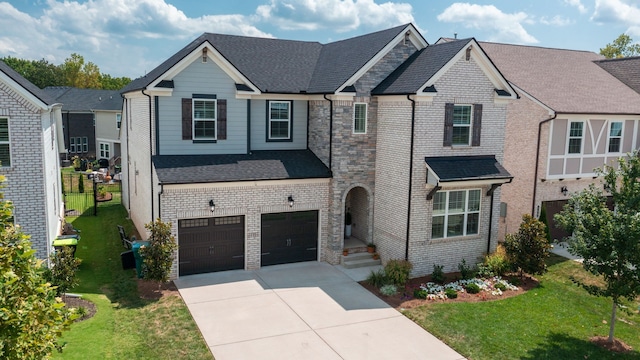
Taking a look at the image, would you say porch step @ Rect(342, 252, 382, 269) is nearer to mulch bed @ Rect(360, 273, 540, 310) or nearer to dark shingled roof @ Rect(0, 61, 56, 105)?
mulch bed @ Rect(360, 273, 540, 310)

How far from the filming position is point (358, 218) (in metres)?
22.0

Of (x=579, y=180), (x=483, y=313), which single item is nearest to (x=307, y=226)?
(x=483, y=313)

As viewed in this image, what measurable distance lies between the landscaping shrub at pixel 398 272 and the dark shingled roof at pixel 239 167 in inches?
169

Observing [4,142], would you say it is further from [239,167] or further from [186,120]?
[239,167]

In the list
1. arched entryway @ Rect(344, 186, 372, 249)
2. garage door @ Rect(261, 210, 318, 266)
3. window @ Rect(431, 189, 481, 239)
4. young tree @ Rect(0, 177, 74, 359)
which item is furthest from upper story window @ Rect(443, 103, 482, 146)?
young tree @ Rect(0, 177, 74, 359)

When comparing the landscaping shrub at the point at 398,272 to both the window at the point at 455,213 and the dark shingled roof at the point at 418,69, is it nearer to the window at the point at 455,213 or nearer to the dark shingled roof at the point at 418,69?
the window at the point at 455,213

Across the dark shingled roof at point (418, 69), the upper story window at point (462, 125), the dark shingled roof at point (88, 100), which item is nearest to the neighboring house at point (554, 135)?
A: the upper story window at point (462, 125)

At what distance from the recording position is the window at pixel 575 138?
23344mm

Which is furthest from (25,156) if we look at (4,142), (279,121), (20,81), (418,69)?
(418,69)

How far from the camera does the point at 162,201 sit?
1750 centimetres

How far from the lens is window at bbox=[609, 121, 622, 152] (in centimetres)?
2433

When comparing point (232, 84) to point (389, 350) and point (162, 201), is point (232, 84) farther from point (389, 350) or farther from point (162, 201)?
point (389, 350)

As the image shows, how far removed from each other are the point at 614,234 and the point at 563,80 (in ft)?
49.0

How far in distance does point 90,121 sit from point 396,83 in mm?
43273
